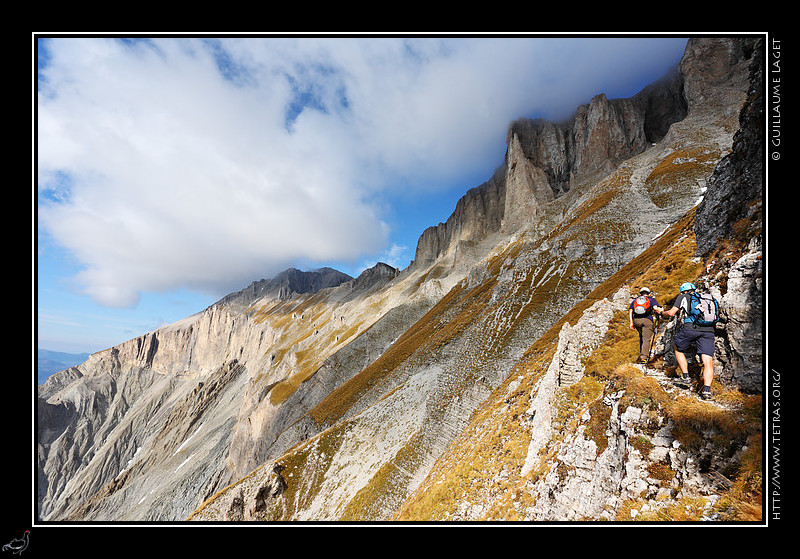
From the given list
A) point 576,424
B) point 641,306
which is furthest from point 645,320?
point 576,424

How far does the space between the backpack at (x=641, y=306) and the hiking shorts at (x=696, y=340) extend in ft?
7.02

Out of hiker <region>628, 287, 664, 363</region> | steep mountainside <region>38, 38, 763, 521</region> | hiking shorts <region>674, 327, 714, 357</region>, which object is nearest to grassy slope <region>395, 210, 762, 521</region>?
steep mountainside <region>38, 38, 763, 521</region>

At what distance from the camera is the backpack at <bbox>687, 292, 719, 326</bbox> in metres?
8.25

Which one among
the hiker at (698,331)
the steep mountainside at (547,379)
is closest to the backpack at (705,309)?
the hiker at (698,331)

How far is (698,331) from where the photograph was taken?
8398mm

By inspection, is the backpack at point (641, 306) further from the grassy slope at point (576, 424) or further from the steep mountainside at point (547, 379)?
the grassy slope at point (576, 424)

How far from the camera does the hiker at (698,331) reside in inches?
313

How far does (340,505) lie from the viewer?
915 inches

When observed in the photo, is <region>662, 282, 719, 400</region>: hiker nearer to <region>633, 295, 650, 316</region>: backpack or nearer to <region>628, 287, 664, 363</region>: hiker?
<region>628, 287, 664, 363</region>: hiker

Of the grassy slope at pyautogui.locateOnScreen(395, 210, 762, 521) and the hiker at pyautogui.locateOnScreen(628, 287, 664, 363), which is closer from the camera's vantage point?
the grassy slope at pyautogui.locateOnScreen(395, 210, 762, 521)
